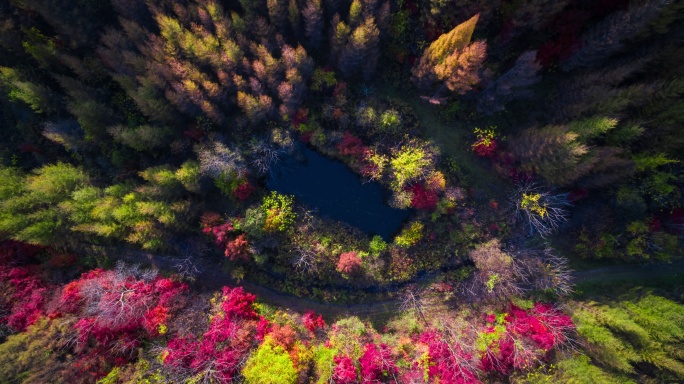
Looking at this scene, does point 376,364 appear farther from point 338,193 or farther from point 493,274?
point 338,193

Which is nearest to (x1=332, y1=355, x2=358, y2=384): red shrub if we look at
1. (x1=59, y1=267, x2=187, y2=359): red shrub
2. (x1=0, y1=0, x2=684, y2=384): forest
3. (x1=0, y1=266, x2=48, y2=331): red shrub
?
(x1=0, y1=0, x2=684, y2=384): forest

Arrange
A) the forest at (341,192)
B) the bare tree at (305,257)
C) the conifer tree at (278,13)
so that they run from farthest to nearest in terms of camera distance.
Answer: the bare tree at (305,257) → the conifer tree at (278,13) → the forest at (341,192)

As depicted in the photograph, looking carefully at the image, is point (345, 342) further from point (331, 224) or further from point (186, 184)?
point (186, 184)

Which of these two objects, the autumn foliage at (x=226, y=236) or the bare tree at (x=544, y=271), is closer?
the bare tree at (x=544, y=271)

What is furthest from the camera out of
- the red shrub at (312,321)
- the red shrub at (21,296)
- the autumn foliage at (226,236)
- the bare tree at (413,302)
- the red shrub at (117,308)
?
the bare tree at (413,302)

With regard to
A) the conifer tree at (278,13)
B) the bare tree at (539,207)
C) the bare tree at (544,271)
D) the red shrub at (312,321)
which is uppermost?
the conifer tree at (278,13)

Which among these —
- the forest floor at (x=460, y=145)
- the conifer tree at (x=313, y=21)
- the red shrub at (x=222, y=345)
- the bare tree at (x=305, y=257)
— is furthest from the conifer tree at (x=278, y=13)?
the red shrub at (x=222, y=345)

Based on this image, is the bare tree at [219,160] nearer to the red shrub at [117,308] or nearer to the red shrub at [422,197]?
the red shrub at [117,308]
